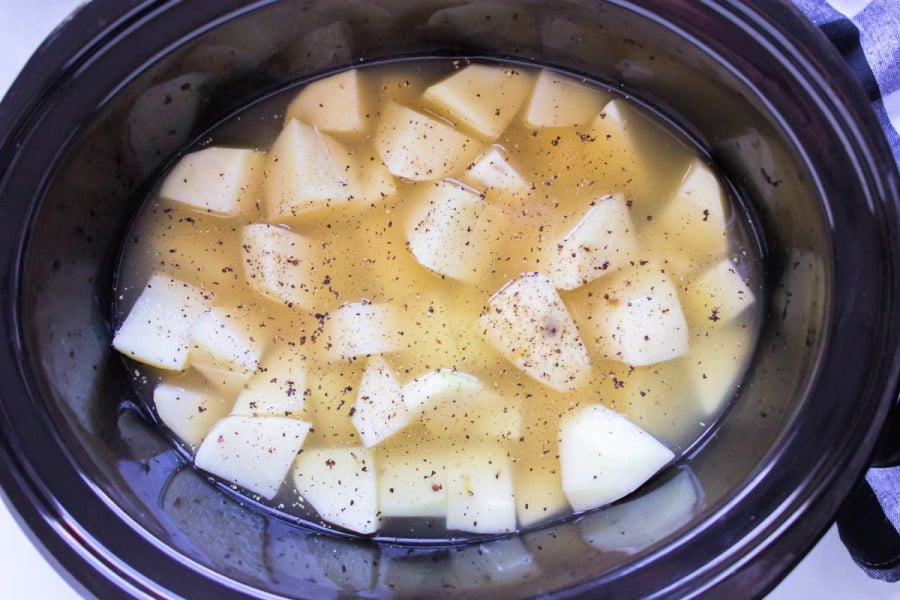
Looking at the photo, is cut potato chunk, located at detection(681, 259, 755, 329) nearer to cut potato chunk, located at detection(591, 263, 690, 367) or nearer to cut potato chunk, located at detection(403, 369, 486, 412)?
cut potato chunk, located at detection(591, 263, 690, 367)

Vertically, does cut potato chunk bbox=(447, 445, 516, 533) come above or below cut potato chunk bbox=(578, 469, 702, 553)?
above

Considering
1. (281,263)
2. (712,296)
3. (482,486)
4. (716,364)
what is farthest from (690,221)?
(281,263)

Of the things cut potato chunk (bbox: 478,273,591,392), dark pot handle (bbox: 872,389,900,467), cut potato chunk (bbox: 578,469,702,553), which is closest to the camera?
dark pot handle (bbox: 872,389,900,467)

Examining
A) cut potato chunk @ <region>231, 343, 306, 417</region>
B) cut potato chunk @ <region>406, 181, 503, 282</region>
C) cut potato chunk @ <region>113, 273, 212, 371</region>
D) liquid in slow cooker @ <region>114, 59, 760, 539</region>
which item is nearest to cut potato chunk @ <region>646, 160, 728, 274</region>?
liquid in slow cooker @ <region>114, 59, 760, 539</region>

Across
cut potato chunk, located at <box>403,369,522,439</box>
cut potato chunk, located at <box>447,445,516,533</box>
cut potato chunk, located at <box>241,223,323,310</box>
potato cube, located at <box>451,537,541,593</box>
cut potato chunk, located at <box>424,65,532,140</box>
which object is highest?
cut potato chunk, located at <box>424,65,532,140</box>

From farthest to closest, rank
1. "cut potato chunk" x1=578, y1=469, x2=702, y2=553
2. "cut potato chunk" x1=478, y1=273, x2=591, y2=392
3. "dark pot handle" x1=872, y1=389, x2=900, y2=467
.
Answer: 1. "cut potato chunk" x1=478, y1=273, x2=591, y2=392
2. "cut potato chunk" x1=578, y1=469, x2=702, y2=553
3. "dark pot handle" x1=872, y1=389, x2=900, y2=467

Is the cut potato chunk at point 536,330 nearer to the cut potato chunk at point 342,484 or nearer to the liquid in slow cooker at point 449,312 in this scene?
the liquid in slow cooker at point 449,312
